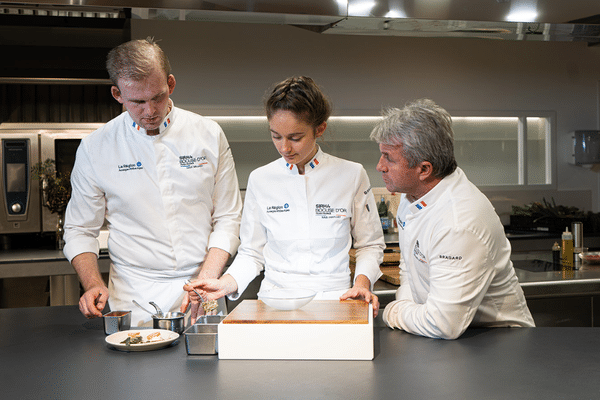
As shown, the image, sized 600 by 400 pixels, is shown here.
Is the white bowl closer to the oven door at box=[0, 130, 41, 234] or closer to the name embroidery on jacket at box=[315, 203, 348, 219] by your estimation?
the name embroidery on jacket at box=[315, 203, 348, 219]

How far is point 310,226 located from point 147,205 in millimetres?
557

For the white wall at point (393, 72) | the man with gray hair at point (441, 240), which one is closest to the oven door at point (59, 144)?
the white wall at point (393, 72)

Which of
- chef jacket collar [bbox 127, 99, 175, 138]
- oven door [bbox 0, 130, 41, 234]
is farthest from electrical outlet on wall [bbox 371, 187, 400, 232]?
chef jacket collar [bbox 127, 99, 175, 138]

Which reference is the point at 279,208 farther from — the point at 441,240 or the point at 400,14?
the point at 400,14

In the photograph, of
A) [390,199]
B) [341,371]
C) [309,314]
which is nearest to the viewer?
[341,371]

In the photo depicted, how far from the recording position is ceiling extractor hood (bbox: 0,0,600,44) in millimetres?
2934

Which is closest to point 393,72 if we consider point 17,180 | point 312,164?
point 17,180

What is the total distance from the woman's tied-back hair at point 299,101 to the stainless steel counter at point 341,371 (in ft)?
2.18

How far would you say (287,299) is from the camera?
1.40 meters

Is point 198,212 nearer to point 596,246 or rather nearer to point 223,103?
point 223,103

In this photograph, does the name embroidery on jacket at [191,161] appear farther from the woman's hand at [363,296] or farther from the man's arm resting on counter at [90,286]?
the woman's hand at [363,296]

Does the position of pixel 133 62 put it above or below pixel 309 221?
above

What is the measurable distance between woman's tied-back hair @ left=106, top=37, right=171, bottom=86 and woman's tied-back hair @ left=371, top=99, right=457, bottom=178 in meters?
0.73

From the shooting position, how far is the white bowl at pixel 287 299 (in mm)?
1405
